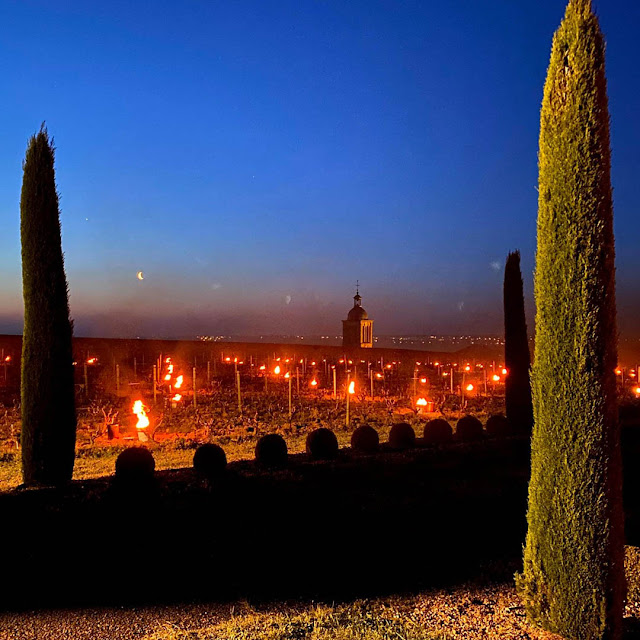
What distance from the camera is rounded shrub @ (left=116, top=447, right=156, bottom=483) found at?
901 cm

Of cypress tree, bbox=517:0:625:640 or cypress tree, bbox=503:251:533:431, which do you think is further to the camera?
cypress tree, bbox=503:251:533:431

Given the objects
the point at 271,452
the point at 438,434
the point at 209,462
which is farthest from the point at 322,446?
the point at 438,434

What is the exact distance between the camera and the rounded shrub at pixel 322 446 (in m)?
12.0

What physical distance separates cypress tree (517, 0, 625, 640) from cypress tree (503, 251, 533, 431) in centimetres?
1269

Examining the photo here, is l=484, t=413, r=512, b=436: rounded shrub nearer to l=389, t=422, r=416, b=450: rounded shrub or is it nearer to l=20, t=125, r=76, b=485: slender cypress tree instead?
l=389, t=422, r=416, b=450: rounded shrub

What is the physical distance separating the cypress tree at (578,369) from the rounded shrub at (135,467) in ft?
20.7

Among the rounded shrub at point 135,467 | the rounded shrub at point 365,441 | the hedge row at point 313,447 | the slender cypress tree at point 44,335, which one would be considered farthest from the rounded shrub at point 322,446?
the slender cypress tree at point 44,335

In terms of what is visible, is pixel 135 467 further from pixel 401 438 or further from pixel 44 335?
pixel 401 438

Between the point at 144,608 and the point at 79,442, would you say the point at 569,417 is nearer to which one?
the point at 144,608

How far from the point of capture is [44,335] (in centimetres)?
1066

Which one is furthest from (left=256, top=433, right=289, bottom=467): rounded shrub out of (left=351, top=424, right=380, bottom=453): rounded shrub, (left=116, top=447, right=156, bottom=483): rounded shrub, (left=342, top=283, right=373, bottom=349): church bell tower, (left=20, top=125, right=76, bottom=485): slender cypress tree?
(left=342, top=283, right=373, bottom=349): church bell tower

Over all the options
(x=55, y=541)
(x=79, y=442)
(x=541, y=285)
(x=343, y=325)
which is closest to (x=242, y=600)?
(x=55, y=541)

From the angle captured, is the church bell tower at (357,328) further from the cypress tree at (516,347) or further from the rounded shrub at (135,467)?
the rounded shrub at (135,467)

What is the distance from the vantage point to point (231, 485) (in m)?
9.59
